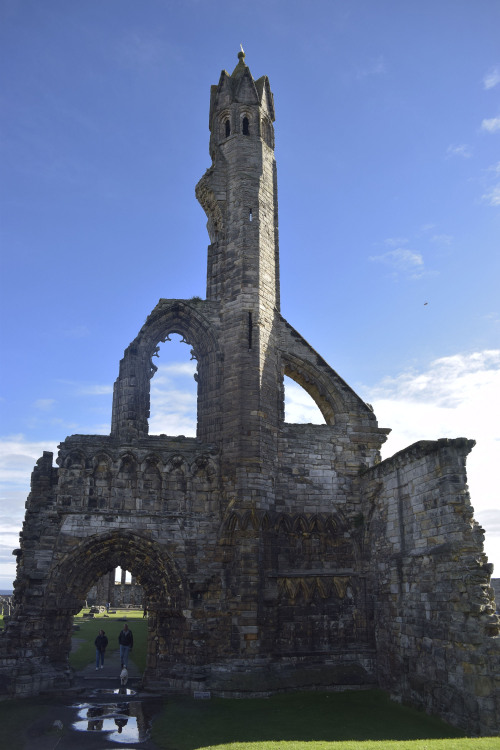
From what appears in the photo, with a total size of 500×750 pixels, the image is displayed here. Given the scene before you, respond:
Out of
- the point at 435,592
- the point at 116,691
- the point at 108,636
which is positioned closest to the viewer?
the point at 435,592

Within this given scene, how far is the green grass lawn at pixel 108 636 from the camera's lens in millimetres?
20109

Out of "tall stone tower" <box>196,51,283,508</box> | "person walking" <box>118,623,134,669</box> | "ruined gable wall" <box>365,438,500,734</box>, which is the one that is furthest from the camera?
"person walking" <box>118,623,134,669</box>

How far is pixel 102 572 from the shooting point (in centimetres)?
1631

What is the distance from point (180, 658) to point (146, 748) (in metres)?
5.08

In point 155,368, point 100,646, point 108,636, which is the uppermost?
point 155,368

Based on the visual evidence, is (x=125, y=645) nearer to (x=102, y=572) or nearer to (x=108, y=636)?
(x=102, y=572)

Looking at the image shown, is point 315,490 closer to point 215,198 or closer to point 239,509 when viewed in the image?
point 239,509

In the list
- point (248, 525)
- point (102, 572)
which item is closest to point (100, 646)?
point (102, 572)

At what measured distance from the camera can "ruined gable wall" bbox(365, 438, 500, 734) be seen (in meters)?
10.9

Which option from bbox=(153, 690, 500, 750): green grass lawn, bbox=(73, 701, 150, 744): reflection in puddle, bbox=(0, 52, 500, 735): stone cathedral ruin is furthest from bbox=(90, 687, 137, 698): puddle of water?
bbox=(153, 690, 500, 750): green grass lawn

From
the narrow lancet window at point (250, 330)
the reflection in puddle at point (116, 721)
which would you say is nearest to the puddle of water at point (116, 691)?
the reflection in puddle at point (116, 721)

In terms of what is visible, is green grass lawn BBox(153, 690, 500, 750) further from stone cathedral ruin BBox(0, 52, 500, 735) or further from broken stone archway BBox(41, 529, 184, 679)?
broken stone archway BBox(41, 529, 184, 679)

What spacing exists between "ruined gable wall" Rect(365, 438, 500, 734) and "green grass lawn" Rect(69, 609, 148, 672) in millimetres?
8913

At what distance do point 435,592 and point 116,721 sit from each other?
7.23 metres
